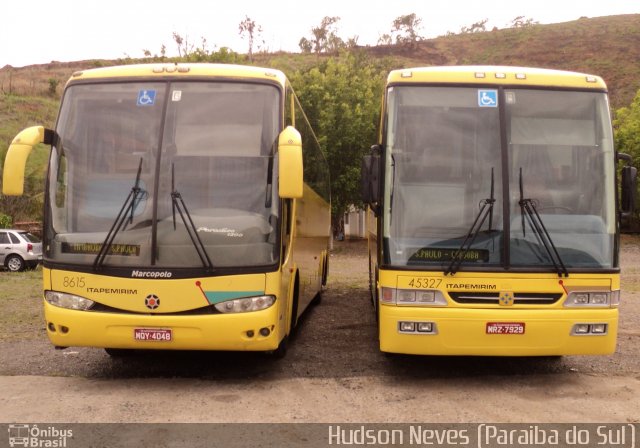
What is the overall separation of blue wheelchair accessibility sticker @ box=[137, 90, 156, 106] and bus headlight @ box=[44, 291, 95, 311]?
2123mm

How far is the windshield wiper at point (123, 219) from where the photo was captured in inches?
276

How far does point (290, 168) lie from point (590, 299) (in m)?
3.32

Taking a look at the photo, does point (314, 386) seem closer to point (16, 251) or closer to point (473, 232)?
point (473, 232)

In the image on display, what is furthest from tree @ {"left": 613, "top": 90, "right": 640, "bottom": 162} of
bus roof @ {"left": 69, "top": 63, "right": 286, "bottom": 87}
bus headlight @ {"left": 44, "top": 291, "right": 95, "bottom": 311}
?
bus headlight @ {"left": 44, "top": 291, "right": 95, "bottom": 311}

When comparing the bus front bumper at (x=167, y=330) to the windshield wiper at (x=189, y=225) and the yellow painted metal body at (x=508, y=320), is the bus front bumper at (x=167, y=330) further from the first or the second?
the yellow painted metal body at (x=508, y=320)

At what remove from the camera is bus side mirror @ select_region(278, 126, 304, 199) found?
697 centimetres

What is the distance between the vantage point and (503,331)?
7.02 m

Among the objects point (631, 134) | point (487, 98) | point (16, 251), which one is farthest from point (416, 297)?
point (631, 134)

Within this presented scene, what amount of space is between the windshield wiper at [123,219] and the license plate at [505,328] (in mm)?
3744

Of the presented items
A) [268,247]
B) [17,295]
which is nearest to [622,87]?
[17,295]

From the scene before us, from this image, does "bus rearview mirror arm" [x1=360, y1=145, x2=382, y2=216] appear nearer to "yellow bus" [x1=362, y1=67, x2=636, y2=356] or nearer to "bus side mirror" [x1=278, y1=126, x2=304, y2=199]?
"yellow bus" [x1=362, y1=67, x2=636, y2=356]

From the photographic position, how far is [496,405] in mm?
6664

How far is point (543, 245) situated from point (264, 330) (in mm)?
2965

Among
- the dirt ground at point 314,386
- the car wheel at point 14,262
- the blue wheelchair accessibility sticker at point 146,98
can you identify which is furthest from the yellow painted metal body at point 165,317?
the car wheel at point 14,262
